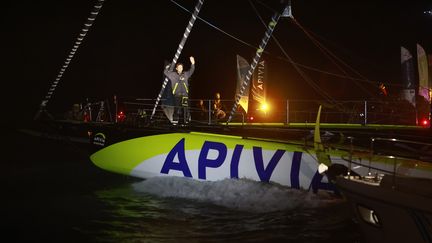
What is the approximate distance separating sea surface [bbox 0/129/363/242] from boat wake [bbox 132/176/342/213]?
18 mm

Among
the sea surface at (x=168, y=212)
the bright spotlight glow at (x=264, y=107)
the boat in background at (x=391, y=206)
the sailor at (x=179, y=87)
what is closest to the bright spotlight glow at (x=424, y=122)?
the bright spotlight glow at (x=264, y=107)

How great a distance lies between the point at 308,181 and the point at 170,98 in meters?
6.09

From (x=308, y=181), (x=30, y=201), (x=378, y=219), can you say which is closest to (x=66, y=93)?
(x=30, y=201)

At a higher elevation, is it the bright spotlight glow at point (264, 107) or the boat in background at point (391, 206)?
the bright spotlight glow at point (264, 107)

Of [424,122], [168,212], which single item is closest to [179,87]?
[168,212]

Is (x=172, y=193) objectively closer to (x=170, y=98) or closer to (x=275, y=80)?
(x=170, y=98)

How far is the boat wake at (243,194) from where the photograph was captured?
929 cm

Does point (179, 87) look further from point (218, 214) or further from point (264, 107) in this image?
point (264, 107)

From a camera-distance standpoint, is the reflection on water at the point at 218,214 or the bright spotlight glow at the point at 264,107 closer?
the reflection on water at the point at 218,214

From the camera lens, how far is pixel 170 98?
14.5 m

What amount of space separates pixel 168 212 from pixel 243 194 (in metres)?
1.50

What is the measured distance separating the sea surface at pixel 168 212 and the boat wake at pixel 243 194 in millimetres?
18

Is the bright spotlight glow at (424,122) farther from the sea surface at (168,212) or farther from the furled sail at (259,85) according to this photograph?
the sea surface at (168,212)

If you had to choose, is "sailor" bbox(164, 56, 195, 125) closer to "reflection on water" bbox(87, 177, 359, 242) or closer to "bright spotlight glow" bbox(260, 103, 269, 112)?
"reflection on water" bbox(87, 177, 359, 242)
